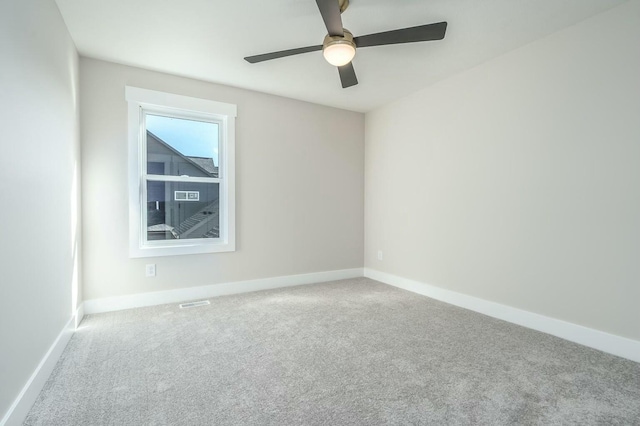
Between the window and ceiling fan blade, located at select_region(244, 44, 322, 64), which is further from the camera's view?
the window

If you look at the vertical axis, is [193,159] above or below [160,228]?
above

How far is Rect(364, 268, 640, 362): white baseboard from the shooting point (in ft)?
6.92

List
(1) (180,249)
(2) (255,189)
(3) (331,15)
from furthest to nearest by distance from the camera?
(2) (255,189)
(1) (180,249)
(3) (331,15)

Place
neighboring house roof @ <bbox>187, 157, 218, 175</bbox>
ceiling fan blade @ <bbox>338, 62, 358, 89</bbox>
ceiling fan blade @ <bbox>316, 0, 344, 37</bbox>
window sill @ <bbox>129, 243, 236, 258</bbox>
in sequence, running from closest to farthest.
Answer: ceiling fan blade @ <bbox>316, 0, 344, 37</bbox>, ceiling fan blade @ <bbox>338, 62, 358, 89</bbox>, window sill @ <bbox>129, 243, 236, 258</bbox>, neighboring house roof @ <bbox>187, 157, 218, 175</bbox>

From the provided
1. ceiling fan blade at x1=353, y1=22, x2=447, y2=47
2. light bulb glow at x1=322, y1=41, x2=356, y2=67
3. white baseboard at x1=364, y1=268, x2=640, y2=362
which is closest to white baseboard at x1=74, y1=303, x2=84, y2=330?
light bulb glow at x1=322, y1=41, x2=356, y2=67

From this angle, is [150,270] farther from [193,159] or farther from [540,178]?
[540,178]

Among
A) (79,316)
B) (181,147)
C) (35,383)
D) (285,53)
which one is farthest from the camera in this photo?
(181,147)

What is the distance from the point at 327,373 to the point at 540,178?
7.57 feet

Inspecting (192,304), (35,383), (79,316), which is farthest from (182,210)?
(35,383)

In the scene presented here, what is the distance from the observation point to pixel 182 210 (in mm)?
3455

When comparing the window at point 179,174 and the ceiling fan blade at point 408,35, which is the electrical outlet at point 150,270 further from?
the ceiling fan blade at point 408,35

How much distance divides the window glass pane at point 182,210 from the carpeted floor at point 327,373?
92 centimetres

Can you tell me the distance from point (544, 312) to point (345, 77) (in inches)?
100

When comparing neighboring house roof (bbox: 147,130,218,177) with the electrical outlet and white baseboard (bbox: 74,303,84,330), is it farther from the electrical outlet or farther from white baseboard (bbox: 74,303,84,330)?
white baseboard (bbox: 74,303,84,330)
